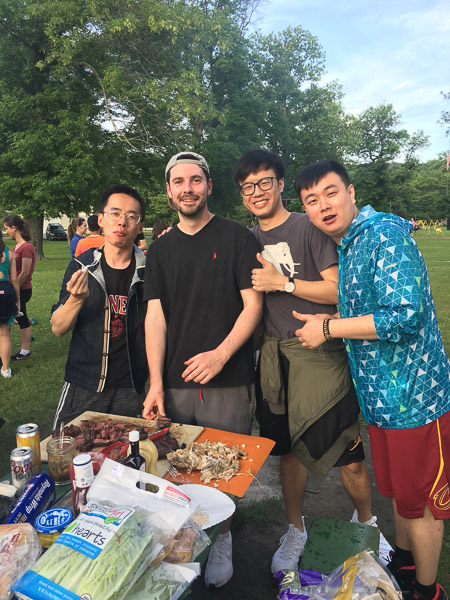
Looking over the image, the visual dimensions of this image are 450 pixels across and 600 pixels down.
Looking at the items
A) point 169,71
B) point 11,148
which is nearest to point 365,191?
point 169,71

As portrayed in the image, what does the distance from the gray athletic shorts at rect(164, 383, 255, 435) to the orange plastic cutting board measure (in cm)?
20

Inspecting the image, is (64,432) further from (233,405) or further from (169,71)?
(169,71)

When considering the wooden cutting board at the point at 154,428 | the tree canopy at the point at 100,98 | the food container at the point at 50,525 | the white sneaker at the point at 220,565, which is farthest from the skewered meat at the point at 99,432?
the tree canopy at the point at 100,98

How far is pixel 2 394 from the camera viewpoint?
5.95 meters

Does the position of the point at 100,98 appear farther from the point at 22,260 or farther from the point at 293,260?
the point at 293,260

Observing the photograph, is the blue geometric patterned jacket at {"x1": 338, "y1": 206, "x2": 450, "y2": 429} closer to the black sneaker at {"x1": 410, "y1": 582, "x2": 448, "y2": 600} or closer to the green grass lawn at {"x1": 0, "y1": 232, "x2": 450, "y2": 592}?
the black sneaker at {"x1": 410, "y1": 582, "x2": 448, "y2": 600}

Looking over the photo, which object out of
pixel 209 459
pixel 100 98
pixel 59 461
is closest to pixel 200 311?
pixel 209 459

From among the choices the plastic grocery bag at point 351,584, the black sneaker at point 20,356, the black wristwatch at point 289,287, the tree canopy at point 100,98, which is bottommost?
the black sneaker at point 20,356

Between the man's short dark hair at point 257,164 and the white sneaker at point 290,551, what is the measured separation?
96.2 inches

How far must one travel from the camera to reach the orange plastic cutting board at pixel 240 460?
198 centimetres

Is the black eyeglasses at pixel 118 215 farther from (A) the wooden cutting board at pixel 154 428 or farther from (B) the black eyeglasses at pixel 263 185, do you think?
(A) the wooden cutting board at pixel 154 428

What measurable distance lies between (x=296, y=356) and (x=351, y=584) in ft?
4.13

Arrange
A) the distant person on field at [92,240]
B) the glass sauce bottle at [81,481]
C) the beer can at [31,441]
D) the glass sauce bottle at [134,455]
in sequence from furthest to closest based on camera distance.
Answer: the distant person on field at [92,240], the beer can at [31,441], the glass sauce bottle at [134,455], the glass sauce bottle at [81,481]

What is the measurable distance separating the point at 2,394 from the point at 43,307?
256 inches
